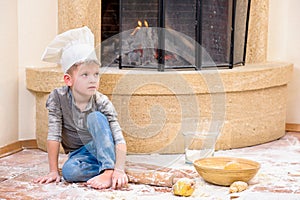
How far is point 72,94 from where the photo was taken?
242 cm

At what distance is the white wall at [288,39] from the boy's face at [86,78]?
1.58 m

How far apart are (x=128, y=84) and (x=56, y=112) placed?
53cm

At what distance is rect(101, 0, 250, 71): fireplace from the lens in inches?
117

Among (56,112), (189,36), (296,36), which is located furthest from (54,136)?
(296,36)

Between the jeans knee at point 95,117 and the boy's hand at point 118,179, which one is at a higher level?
the jeans knee at point 95,117

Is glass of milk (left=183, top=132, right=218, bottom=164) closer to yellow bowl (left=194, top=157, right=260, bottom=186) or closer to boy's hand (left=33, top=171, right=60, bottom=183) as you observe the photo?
yellow bowl (left=194, top=157, right=260, bottom=186)

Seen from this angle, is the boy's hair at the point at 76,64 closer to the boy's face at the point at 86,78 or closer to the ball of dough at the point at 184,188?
the boy's face at the point at 86,78

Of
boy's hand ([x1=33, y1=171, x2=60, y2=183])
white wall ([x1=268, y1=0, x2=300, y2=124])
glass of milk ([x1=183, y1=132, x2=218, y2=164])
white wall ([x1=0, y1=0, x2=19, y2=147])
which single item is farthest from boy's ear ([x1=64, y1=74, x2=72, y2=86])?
white wall ([x1=268, y1=0, x2=300, y2=124])

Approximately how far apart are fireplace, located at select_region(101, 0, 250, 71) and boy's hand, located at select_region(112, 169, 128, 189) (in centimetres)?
79

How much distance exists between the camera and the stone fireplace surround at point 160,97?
2.86m

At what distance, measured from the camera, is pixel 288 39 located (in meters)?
3.62

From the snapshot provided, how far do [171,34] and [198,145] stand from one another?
0.56 metres

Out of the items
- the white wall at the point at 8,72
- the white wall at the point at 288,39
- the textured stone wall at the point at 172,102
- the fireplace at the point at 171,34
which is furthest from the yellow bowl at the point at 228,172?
the white wall at the point at 288,39

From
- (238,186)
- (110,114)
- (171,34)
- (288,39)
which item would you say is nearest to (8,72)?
(110,114)
